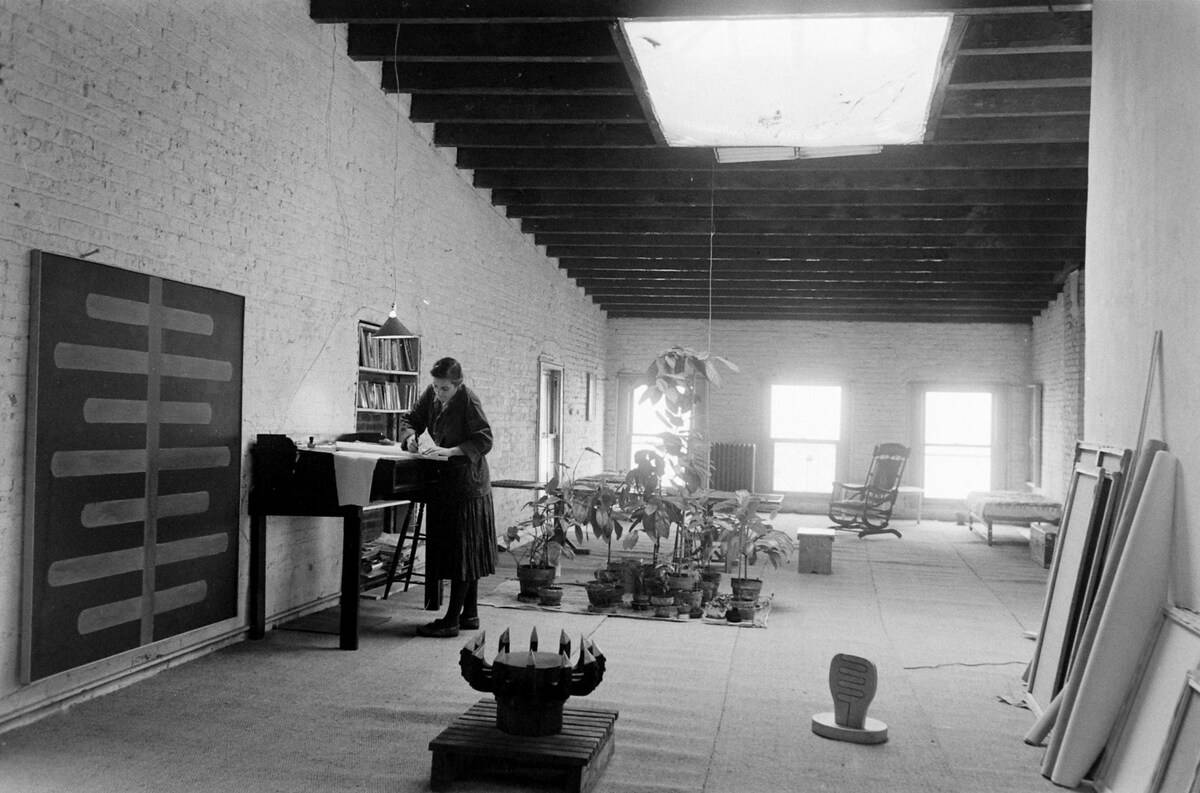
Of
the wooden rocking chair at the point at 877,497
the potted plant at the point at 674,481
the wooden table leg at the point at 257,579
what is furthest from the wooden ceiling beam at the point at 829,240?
the wooden table leg at the point at 257,579

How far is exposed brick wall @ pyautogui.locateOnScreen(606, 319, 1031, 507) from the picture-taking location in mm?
13547

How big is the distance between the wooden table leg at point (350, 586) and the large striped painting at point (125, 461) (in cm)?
61

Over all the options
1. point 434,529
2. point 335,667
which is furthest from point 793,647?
point 335,667

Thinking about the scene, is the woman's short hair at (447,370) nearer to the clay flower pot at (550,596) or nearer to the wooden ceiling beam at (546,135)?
the clay flower pot at (550,596)

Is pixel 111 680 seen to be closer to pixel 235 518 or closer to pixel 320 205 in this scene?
pixel 235 518

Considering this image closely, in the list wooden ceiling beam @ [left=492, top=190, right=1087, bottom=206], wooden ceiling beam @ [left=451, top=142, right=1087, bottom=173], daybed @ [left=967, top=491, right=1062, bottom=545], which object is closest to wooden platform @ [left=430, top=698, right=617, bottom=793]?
wooden ceiling beam @ [left=451, top=142, right=1087, bottom=173]

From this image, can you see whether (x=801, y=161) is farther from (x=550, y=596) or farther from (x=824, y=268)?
(x=550, y=596)

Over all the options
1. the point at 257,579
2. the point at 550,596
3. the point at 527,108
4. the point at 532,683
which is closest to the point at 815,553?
the point at 550,596

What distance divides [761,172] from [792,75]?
2.94 meters

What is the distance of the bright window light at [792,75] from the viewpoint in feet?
17.3

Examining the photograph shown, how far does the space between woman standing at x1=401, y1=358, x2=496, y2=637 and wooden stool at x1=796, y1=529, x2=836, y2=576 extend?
11.7 feet

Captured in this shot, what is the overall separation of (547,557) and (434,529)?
4.98ft

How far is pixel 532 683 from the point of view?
11.0 feet

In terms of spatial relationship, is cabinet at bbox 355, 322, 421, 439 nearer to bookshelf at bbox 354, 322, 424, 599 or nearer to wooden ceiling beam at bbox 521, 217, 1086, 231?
bookshelf at bbox 354, 322, 424, 599
